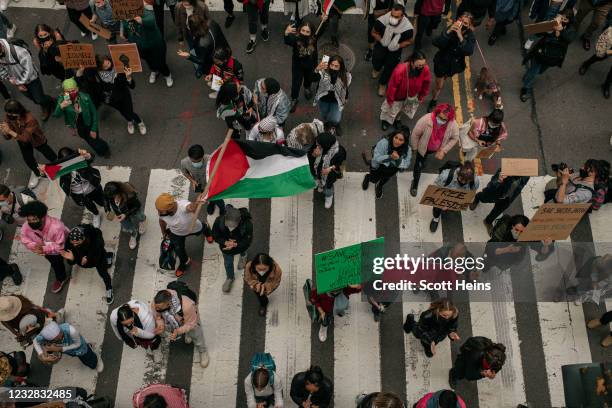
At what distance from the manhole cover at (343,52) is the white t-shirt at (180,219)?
18.6 ft

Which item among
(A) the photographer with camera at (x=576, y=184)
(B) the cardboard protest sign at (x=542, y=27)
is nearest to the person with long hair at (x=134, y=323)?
(A) the photographer with camera at (x=576, y=184)

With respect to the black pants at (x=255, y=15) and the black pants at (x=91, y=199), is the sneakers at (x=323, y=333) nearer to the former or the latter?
the black pants at (x=91, y=199)

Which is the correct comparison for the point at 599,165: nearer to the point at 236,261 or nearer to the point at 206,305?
the point at 236,261

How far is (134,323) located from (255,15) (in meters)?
7.40

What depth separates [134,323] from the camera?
790cm

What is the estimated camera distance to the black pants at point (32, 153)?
10258 millimetres

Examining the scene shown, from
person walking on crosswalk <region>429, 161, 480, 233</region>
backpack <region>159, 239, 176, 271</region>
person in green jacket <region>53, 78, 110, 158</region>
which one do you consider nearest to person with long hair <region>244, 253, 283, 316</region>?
backpack <region>159, 239, 176, 271</region>

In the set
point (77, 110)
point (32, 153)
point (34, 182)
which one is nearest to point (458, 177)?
point (77, 110)

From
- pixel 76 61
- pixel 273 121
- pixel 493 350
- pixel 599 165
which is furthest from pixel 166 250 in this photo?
pixel 599 165

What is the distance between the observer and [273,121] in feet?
31.8

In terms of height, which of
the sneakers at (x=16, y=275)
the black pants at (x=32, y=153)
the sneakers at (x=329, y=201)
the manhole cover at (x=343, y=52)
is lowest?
the sneakers at (x=16, y=275)

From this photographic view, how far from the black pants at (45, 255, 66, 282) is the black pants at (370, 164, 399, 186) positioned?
536 cm

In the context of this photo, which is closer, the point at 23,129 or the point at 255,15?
the point at 23,129

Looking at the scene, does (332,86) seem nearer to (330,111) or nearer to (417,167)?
(330,111)
